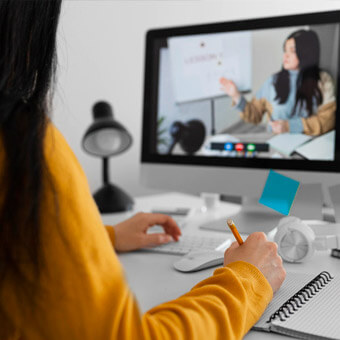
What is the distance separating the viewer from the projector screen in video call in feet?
3.23

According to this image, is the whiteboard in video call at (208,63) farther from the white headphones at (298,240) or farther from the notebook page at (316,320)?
the notebook page at (316,320)

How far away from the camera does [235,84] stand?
108cm

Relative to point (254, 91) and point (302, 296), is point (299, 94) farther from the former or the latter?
point (302, 296)

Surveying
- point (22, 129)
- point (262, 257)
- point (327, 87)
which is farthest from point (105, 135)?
point (22, 129)

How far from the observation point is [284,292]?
0.65 m

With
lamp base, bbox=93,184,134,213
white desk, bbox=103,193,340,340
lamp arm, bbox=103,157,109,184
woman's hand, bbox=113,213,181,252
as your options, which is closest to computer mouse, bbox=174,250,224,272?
white desk, bbox=103,193,340,340

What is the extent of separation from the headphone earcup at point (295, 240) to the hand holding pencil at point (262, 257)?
0.16 metres

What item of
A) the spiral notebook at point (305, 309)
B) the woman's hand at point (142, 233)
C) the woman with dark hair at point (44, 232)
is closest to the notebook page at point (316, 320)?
the spiral notebook at point (305, 309)

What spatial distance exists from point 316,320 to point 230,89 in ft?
2.14

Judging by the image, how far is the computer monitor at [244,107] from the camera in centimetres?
98

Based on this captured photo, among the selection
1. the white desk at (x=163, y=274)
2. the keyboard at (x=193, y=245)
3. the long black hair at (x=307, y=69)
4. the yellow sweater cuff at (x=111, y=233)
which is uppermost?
the long black hair at (x=307, y=69)

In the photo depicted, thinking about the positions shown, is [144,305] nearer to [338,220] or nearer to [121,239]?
[121,239]

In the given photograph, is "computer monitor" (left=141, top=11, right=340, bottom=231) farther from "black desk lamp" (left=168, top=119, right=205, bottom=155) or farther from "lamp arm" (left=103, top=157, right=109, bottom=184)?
"lamp arm" (left=103, top=157, right=109, bottom=184)

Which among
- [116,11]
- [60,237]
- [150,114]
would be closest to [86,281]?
[60,237]
